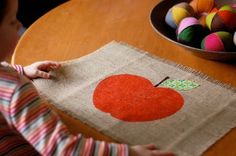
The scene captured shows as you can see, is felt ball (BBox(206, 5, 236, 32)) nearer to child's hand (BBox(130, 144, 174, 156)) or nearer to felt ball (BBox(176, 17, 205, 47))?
felt ball (BBox(176, 17, 205, 47))

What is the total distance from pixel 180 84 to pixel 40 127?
0.34 m

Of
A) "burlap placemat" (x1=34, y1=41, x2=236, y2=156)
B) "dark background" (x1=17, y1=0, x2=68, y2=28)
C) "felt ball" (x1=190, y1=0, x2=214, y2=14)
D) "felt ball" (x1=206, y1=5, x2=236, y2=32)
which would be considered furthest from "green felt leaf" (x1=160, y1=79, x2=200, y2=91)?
"dark background" (x1=17, y1=0, x2=68, y2=28)

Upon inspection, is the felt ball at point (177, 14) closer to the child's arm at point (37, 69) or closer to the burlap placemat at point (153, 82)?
the burlap placemat at point (153, 82)

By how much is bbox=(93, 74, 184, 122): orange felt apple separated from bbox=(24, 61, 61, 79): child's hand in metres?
0.15

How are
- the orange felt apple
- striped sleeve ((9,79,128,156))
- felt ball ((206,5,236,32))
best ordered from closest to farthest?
1. striped sleeve ((9,79,128,156))
2. the orange felt apple
3. felt ball ((206,5,236,32))

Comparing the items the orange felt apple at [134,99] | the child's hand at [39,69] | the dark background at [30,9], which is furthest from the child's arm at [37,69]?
the dark background at [30,9]

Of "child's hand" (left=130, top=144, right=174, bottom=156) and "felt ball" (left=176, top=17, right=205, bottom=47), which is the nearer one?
"child's hand" (left=130, top=144, right=174, bottom=156)

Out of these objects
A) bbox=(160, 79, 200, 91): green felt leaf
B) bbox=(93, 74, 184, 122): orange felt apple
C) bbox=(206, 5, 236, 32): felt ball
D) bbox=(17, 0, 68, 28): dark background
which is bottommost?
bbox=(17, 0, 68, 28): dark background

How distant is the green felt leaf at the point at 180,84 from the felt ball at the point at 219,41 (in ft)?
0.32

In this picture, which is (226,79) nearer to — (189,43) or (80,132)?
(189,43)

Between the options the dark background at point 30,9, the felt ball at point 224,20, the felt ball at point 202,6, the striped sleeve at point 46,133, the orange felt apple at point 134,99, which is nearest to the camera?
the striped sleeve at point 46,133

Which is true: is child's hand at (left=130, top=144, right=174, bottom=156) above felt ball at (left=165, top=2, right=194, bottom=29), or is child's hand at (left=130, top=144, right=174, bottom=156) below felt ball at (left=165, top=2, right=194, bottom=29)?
below

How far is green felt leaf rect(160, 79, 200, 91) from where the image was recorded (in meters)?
0.88

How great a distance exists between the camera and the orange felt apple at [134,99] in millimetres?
820
